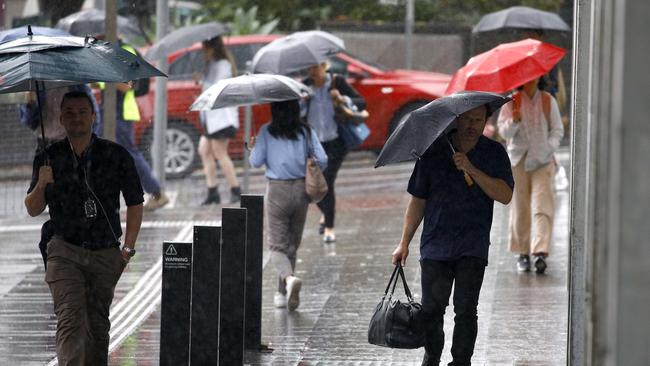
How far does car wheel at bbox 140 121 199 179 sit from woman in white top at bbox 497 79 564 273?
23.6 feet

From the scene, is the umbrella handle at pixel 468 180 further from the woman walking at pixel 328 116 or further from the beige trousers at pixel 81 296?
the woman walking at pixel 328 116

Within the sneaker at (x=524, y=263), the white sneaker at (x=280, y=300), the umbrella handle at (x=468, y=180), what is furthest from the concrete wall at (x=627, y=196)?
the sneaker at (x=524, y=263)

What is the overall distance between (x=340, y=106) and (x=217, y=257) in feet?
16.9

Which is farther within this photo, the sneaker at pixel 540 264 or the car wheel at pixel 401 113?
the car wheel at pixel 401 113

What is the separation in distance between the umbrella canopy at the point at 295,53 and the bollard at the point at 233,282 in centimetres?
415

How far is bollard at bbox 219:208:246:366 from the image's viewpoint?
7883 mm

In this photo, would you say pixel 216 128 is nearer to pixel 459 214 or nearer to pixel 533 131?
pixel 533 131

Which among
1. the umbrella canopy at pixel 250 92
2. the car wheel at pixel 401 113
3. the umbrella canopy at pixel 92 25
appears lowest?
the car wheel at pixel 401 113

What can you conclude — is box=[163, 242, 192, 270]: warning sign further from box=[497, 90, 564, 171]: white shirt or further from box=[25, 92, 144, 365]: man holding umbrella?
box=[497, 90, 564, 171]: white shirt

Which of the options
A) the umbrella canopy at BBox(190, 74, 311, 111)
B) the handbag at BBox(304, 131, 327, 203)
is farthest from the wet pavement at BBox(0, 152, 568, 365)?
the umbrella canopy at BBox(190, 74, 311, 111)

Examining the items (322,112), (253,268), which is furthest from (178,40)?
(253,268)

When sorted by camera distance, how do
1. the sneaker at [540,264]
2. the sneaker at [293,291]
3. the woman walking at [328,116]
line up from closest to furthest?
the sneaker at [293,291], the sneaker at [540,264], the woman walking at [328,116]

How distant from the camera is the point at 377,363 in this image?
8297 millimetres

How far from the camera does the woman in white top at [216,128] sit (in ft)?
50.3
